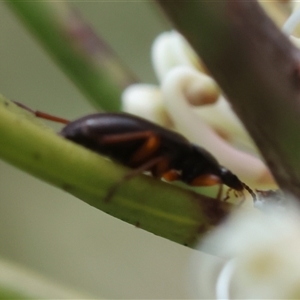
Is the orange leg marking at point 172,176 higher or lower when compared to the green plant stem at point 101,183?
higher

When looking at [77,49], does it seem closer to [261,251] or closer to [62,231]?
[261,251]

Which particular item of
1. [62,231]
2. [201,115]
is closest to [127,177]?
[201,115]

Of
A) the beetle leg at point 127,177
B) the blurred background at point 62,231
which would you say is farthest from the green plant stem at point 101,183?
the blurred background at point 62,231

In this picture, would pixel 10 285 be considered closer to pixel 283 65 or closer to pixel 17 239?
pixel 283 65

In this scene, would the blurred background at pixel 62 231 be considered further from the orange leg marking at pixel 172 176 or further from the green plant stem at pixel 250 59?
the green plant stem at pixel 250 59

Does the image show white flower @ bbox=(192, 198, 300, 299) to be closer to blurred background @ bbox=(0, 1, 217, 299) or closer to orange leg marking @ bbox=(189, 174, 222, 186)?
orange leg marking @ bbox=(189, 174, 222, 186)

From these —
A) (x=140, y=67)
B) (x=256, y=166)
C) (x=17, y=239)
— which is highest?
(x=140, y=67)

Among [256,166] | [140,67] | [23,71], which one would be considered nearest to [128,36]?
[140,67]
